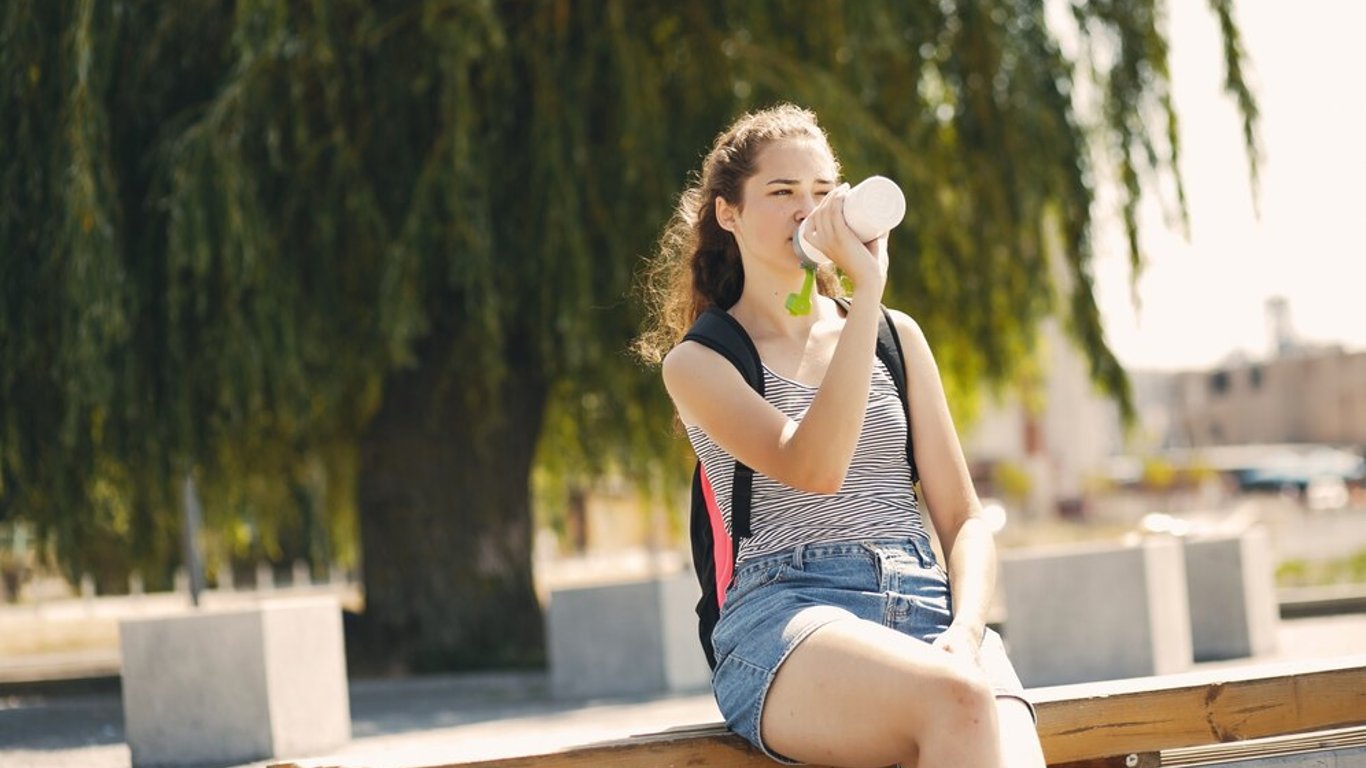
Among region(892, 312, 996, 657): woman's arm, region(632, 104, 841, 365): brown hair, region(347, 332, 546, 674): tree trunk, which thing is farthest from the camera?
region(347, 332, 546, 674): tree trunk

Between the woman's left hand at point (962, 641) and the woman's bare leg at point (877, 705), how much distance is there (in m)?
0.08

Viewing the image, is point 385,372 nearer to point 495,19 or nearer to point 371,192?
point 371,192

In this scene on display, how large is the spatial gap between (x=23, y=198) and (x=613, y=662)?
176 inches

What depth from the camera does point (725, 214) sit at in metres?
4.03

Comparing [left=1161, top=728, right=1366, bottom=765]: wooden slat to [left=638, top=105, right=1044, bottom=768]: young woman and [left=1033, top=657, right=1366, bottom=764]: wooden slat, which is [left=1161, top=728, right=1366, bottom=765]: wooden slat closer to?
[left=1033, top=657, right=1366, bottom=764]: wooden slat

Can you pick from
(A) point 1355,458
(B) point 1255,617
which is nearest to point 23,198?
(B) point 1255,617

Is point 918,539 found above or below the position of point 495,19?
below

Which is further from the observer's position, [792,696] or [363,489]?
[363,489]

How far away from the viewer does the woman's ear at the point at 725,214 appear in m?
4.02

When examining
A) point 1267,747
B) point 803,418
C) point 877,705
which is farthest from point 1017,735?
point 1267,747

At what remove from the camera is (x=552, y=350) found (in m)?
11.9

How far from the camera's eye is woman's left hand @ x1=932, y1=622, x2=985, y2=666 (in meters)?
3.38

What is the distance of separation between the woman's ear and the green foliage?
6.73 metres

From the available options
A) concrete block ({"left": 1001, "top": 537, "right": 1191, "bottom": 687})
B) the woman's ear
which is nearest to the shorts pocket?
the woman's ear
